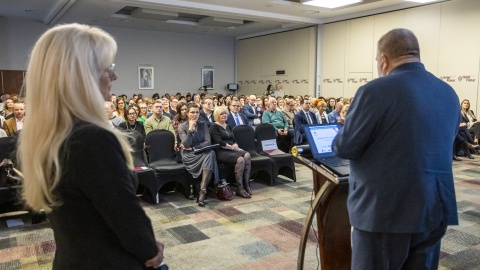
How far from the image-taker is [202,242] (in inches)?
140

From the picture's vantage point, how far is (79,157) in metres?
1.00

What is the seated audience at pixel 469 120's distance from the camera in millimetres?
8320

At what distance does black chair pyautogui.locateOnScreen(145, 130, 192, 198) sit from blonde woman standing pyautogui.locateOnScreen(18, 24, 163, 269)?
147 inches

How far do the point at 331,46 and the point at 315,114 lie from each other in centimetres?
540

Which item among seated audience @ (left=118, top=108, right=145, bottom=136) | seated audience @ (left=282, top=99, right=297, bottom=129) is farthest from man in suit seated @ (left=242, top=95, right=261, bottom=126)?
seated audience @ (left=118, top=108, right=145, bottom=136)

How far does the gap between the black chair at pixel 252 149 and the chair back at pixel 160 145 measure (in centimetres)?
102

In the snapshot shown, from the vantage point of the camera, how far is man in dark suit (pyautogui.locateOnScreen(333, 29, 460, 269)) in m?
1.47

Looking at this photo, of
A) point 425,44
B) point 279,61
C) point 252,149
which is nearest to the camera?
point 252,149

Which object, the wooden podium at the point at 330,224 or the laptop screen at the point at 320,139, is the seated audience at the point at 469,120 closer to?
the wooden podium at the point at 330,224

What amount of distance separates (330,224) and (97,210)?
63.7 inches

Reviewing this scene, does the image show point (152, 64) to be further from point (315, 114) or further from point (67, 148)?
point (67, 148)

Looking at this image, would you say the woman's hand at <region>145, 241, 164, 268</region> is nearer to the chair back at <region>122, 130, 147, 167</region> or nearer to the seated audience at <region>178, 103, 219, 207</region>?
the seated audience at <region>178, 103, 219, 207</region>

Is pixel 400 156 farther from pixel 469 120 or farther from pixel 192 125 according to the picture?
pixel 469 120

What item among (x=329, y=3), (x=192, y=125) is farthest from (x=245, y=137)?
(x=329, y=3)
